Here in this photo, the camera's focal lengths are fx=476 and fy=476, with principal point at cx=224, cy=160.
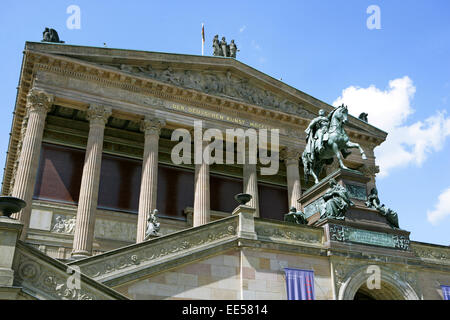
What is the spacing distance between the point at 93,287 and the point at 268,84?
2846 cm

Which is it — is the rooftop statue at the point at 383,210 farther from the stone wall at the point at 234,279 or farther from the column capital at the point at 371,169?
the column capital at the point at 371,169

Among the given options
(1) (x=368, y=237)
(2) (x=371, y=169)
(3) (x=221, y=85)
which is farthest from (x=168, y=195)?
(1) (x=368, y=237)

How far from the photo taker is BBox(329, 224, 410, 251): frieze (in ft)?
52.3

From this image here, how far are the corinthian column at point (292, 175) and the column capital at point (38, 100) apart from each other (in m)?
16.8

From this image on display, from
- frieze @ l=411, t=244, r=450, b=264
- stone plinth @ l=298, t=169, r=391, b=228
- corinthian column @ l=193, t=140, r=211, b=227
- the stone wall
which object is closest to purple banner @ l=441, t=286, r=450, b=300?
frieze @ l=411, t=244, r=450, b=264

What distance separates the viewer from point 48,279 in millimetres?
9539

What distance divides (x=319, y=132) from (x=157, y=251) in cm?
809

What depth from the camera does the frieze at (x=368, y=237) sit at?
16.0 metres

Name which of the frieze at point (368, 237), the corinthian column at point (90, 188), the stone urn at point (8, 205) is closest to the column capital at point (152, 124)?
the corinthian column at point (90, 188)

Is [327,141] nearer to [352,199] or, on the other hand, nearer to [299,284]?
[352,199]

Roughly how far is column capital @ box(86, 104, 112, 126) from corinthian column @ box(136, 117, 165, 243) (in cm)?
269

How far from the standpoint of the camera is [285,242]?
1557cm

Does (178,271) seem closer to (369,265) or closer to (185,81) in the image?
(369,265)
